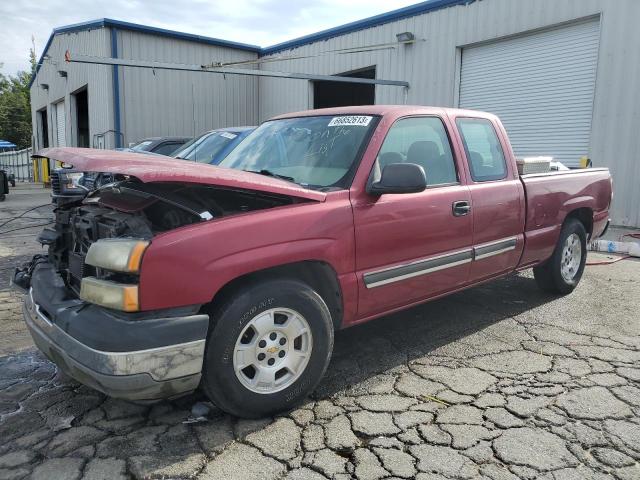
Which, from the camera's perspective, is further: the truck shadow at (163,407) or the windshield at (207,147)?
the windshield at (207,147)

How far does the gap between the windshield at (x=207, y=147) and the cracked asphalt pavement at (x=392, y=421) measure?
4.56 meters

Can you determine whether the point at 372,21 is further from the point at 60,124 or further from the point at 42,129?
the point at 42,129

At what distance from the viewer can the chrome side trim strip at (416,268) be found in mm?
3400

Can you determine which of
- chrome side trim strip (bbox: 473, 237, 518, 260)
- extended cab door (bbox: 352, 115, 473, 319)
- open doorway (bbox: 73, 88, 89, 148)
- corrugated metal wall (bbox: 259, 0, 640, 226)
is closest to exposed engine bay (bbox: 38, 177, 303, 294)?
extended cab door (bbox: 352, 115, 473, 319)

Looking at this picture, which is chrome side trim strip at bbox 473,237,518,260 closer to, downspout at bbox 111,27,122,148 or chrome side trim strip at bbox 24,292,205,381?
chrome side trim strip at bbox 24,292,205,381

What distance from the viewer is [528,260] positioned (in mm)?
4797

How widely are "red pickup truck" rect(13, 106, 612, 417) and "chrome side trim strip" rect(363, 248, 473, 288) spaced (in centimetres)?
1

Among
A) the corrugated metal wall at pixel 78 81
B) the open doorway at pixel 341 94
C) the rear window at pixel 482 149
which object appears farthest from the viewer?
the open doorway at pixel 341 94

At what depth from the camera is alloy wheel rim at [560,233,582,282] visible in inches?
209

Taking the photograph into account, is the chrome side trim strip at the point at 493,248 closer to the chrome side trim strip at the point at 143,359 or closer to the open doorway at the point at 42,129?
the chrome side trim strip at the point at 143,359

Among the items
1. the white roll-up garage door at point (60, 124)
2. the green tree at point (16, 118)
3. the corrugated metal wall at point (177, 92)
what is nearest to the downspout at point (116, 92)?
the corrugated metal wall at point (177, 92)

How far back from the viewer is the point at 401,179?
3.21m

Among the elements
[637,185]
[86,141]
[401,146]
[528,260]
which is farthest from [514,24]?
[86,141]

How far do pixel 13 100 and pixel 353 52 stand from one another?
51.1m
